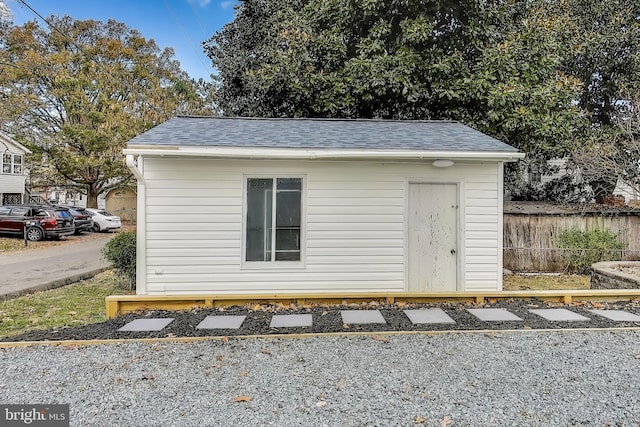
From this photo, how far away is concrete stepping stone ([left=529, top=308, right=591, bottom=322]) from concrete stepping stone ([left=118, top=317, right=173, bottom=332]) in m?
4.89

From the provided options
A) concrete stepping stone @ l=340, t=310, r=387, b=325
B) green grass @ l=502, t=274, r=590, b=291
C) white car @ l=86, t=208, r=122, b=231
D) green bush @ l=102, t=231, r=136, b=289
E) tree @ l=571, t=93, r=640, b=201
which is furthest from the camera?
white car @ l=86, t=208, r=122, b=231

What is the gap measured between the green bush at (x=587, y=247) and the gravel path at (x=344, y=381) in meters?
5.90

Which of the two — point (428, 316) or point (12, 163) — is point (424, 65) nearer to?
point (428, 316)

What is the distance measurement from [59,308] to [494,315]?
6.55 meters

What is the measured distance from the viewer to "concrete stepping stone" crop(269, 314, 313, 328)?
4.86 m

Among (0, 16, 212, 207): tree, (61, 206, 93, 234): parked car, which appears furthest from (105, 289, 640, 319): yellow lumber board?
(0, 16, 212, 207): tree

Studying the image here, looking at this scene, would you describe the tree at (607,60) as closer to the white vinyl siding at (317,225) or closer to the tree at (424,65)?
the tree at (424,65)

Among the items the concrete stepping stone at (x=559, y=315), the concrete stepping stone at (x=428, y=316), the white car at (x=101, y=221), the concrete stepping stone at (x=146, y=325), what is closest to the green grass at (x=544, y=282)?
the concrete stepping stone at (x=559, y=315)

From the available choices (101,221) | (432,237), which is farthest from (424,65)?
(101,221)

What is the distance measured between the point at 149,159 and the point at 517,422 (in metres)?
5.54

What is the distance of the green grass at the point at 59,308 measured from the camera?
5.32 m

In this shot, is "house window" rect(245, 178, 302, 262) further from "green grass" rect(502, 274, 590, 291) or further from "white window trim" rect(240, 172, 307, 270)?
"green grass" rect(502, 274, 590, 291)

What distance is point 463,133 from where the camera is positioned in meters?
6.98

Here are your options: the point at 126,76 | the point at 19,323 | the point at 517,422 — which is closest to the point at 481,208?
the point at 517,422
